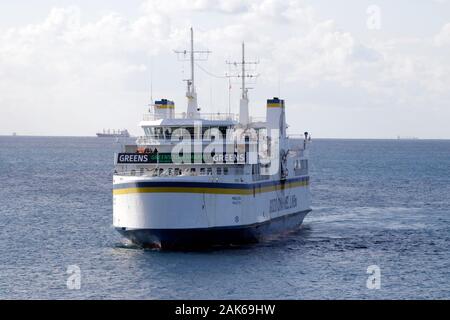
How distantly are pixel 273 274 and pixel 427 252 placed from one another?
11461mm

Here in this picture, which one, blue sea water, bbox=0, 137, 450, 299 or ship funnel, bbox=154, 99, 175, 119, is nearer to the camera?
blue sea water, bbox=0, 137, 450, 299

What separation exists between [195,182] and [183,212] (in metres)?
1.66

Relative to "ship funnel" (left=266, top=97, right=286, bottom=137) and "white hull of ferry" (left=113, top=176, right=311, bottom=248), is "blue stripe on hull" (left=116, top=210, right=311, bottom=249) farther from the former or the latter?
"ship funnel" (left=266, top=97, right=286, bottom=137)

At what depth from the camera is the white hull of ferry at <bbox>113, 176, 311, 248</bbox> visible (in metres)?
47.7

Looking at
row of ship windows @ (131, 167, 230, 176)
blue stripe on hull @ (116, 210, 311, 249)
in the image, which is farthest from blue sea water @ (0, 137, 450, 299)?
row of ship windows @ (131, 167, 230, 176)

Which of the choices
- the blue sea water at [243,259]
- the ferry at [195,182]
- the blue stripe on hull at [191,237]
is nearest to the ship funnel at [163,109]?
the ferry at [195,182]

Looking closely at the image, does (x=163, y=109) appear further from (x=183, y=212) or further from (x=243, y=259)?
(x=243, y=259)

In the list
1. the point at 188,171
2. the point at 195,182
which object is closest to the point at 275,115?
the point at 188,171

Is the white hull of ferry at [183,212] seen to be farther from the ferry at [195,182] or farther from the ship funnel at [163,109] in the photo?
the ship funnel at [163,109]

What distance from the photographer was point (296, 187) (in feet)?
206

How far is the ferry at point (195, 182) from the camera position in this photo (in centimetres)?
4788

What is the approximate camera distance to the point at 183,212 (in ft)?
157
